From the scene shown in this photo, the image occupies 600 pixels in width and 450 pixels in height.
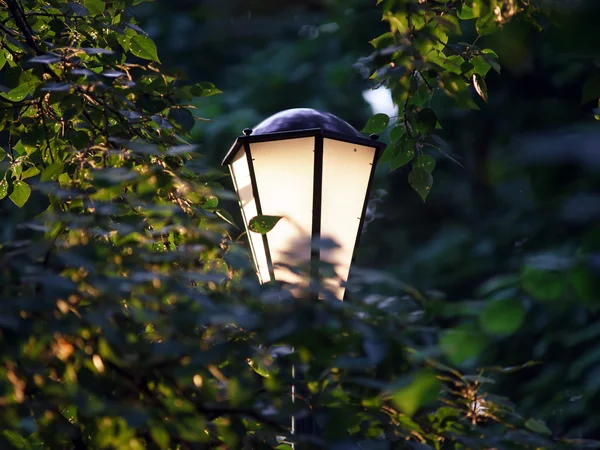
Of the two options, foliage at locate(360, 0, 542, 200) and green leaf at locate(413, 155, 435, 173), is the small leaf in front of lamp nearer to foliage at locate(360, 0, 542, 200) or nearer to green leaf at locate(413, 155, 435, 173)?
foliage at locate(360, 0, 542, 200)

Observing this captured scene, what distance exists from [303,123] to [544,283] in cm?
157

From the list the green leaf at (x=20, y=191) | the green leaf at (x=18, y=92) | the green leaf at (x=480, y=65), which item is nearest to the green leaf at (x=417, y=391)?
the green leaf at (x=480, y=65)

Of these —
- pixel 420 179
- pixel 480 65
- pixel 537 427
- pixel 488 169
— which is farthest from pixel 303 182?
pixel 488 169

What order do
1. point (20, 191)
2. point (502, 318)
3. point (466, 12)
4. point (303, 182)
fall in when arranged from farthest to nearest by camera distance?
point (20, 191) < point (466, 12) < point (303, 182) < point (502, 318)

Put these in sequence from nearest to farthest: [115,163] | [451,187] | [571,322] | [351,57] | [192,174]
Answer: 1. [115,163]
2. [192,174]
3. [571,322]
4. [351,57]
5. [451,187]

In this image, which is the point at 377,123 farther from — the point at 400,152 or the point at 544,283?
the point at 544,283

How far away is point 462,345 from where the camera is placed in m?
1.32

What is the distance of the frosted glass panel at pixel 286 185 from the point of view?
8.89ft

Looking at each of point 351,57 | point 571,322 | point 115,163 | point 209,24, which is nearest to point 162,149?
point 115,163

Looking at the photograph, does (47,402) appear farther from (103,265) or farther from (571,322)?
(571,322)

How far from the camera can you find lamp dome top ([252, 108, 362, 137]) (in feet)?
9.09

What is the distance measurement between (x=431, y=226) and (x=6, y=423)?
1203 centimetres

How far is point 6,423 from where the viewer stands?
1.56 meters

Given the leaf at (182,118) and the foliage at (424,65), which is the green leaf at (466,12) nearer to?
the foliage at (424,65)
